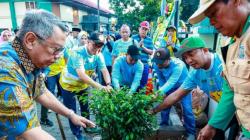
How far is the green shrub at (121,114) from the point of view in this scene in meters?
2.69

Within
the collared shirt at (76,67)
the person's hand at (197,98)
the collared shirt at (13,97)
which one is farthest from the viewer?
the person's hand at (197,98)

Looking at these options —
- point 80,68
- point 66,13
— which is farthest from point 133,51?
point 66,13

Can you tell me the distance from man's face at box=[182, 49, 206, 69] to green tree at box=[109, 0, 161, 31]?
19.8 metres

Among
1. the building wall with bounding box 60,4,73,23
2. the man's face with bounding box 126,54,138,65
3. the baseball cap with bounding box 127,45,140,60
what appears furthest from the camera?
the building wall with bounding box 60,4,73,23

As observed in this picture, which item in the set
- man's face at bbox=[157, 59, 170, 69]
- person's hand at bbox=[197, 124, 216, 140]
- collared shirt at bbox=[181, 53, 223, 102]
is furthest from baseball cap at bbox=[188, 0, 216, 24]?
man's face at bbox=[157, 59, 170, 69]

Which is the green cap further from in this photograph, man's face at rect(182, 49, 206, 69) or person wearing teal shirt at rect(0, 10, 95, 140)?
person wearing teal shirt at rect(0, 10, 95, 140)

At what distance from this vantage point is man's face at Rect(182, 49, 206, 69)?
2.95 meters

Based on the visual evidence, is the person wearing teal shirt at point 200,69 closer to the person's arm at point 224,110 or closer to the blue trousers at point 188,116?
the person's arm at point 224,110

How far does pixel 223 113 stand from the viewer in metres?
2.13

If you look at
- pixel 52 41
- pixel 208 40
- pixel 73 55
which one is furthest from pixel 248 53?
pixel 208 40

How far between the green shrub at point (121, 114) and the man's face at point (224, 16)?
133 cm

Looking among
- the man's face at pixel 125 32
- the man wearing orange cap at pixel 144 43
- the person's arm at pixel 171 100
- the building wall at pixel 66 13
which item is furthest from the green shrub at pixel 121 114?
the building wall at pixel 66 13

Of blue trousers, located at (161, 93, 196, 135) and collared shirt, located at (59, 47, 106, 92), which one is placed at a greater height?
A: collared shirt, located at (59, 47, 106, 92)

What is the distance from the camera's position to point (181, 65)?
163 inches
